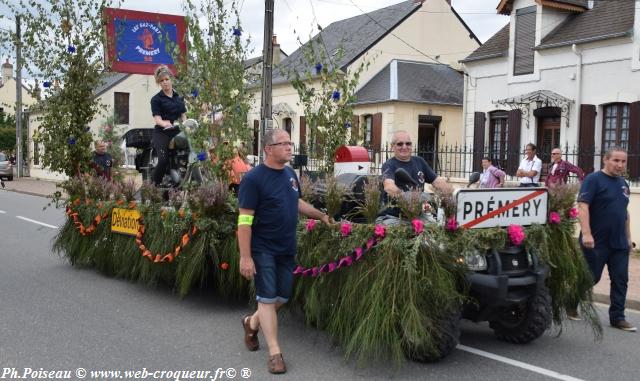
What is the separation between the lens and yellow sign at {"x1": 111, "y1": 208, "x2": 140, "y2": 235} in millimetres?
7379

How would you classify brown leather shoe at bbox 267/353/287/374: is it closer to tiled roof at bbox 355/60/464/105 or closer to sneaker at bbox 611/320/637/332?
sneaker at bbox 611/320/637/332

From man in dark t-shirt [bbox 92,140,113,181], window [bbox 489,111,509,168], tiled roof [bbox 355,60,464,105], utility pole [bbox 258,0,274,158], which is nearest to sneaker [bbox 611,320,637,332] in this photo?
utility pole [bbox 258,0,274,158]

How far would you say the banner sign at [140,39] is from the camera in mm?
9216

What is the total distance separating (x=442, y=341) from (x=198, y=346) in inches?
76.7

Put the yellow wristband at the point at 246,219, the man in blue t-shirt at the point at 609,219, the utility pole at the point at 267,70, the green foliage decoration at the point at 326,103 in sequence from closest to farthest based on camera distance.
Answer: the yellow wristband at the point at 246,219 → the man in blue t-shirt at the point at 609,219 → the green foliage decoration at the point at 326,103 → the utility pole at the point at 267,70

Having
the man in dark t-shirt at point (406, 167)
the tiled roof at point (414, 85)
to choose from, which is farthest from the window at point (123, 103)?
the man in dark t-shirt at point (406, 167)

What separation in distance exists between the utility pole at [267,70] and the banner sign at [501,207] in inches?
249

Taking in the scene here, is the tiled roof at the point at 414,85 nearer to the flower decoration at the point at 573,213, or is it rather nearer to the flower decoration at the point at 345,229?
the flower decoration at the point at 573,213

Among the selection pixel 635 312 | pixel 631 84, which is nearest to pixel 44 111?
pixel 635 312

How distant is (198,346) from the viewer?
5480 mm

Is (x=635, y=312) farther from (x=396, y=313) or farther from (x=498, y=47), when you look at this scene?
(x=498, y=47)

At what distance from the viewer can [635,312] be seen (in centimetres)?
749

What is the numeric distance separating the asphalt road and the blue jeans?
34 centimetres

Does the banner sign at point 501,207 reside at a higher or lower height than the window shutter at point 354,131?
lower
